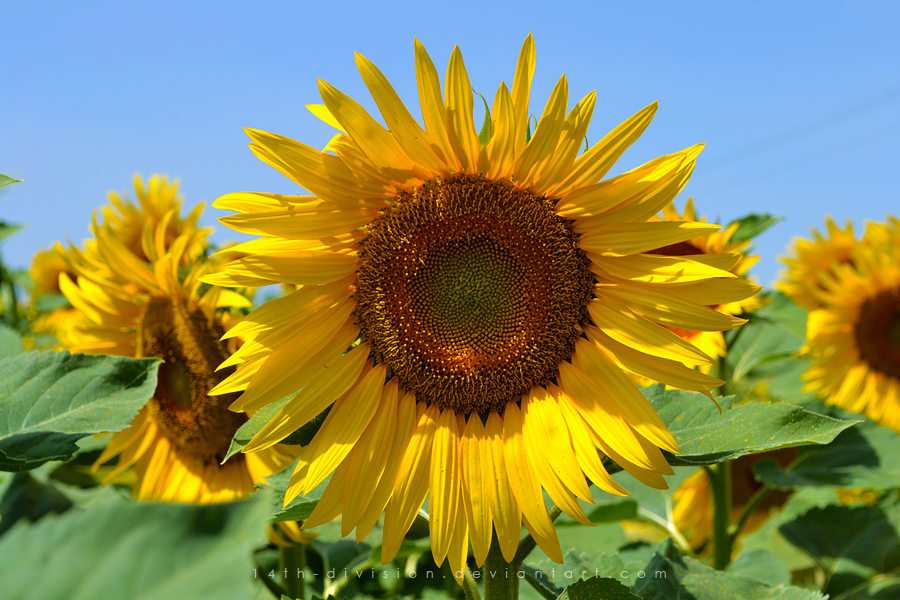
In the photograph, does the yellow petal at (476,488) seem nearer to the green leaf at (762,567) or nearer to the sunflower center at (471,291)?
the sunflower center at (471,291)

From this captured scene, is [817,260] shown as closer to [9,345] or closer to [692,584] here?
[692,584]

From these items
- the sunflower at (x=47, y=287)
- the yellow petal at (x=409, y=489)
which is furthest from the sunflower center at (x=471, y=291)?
the sunflower at (x=47, y=287)

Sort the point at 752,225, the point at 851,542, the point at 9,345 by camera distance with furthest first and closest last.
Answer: the point at 752,225, the point at 851,542, the point at 9,345

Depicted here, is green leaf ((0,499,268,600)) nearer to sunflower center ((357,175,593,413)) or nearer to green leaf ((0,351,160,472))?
green leaf ((0,351,160,472))

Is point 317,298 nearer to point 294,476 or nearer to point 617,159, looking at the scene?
point 294,476

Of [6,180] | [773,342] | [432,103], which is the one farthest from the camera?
[773,342]

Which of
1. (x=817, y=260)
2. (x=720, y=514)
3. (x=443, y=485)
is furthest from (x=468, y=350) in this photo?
(x=817, y=260)
